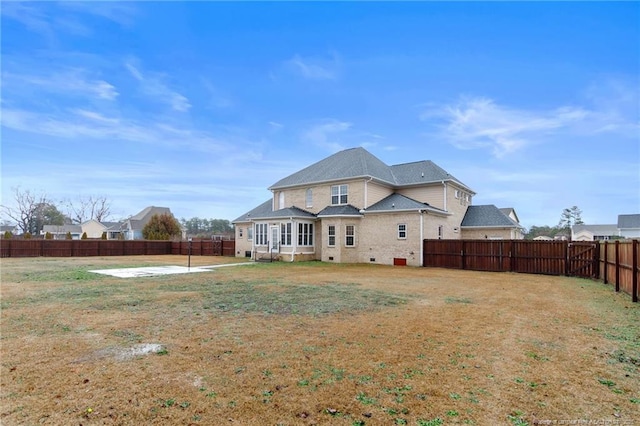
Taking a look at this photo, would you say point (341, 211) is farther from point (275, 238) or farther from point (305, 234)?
point (275, 238)

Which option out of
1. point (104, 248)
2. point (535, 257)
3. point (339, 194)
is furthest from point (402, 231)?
point (104, 248)

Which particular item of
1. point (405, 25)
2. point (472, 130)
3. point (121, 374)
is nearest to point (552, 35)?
point (405, 25)

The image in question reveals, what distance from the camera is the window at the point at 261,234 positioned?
25.7m

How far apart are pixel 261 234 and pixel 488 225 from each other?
58.6 feet

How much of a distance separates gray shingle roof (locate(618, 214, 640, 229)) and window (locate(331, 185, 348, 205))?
5391 cm

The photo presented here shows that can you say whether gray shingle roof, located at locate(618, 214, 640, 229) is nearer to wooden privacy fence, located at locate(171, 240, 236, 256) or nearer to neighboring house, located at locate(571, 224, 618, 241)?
neighboring house, located at locate(571, 224, 618, 241)

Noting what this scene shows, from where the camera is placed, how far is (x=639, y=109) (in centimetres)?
1434

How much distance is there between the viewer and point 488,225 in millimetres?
26750

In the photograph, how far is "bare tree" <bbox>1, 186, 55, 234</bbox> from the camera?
55.8 meters

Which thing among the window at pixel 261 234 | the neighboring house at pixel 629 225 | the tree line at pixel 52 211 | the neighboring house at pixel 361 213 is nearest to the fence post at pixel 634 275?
the neighboring house at pixel 361 213

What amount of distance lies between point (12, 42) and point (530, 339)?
627 inches

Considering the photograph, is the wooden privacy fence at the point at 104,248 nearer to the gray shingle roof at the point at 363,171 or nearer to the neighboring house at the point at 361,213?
the neighboring house at the point at 361,213

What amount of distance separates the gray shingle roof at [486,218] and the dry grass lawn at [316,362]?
18.5 meters

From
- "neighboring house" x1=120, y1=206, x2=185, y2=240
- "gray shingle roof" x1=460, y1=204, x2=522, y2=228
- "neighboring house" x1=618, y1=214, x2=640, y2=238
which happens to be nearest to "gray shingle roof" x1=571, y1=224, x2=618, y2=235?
"neighboring house" x1=618, y1=214, x2=640, y2=238
